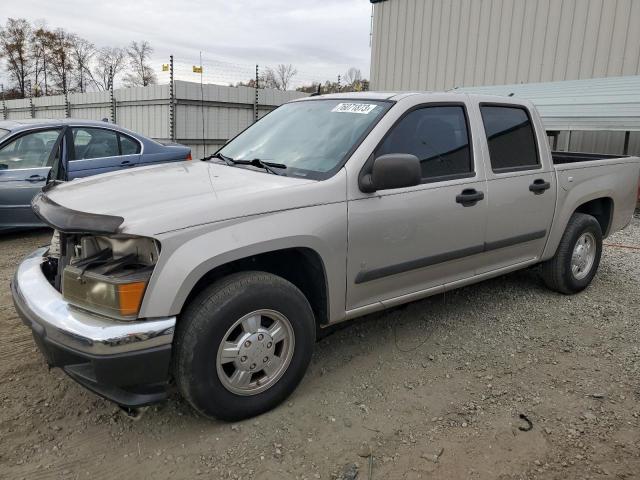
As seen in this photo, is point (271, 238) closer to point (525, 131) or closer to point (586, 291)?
point (525, 131)

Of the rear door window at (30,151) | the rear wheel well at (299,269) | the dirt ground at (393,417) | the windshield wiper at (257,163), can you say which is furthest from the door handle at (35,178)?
the rear wheel well at (299,269)

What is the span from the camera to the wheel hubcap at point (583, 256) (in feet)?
16.2

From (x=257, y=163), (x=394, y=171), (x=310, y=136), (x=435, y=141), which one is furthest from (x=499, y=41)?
(x=394, y=171)

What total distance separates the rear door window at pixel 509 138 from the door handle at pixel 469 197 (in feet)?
1.10

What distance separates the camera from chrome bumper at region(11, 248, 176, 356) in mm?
2381

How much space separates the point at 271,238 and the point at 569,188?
10.2 ft

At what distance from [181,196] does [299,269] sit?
0.84m

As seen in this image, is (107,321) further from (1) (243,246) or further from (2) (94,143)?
(2) (94,143)

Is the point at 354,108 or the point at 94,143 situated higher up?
the point at 354,108

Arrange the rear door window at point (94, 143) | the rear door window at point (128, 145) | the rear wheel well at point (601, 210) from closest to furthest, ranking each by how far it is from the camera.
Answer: the rear wheel well at point (601, 210) < the rear door window at point (94, 143) < the rear door window at point (128, 145)

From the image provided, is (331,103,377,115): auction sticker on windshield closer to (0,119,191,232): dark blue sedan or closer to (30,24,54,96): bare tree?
(0,119,191,232): dark blue sedan

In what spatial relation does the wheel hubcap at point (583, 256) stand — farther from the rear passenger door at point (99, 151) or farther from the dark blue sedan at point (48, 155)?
the rear passenger door at point (99, 151)

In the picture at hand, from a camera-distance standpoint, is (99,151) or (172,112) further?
(172,112)

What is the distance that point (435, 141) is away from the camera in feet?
12.0
